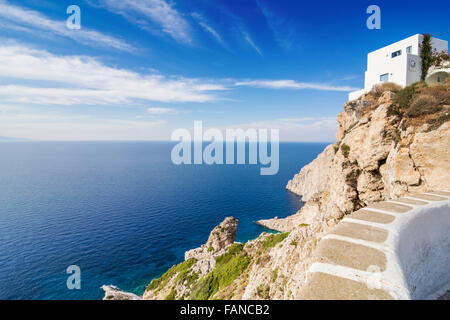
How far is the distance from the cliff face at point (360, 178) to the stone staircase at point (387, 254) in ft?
3.03

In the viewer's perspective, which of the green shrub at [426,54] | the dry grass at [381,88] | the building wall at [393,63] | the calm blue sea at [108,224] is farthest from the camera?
the calm blue sea at [108,224]

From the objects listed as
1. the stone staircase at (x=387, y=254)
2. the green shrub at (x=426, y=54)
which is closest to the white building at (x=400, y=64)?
the green shrub at (x=426, y=54)

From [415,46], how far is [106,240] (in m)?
63.1

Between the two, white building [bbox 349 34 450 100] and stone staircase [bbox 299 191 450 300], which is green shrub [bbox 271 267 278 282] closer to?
stone staircase [bbox 299 191 450 300]

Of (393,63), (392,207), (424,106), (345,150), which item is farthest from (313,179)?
(392,207)

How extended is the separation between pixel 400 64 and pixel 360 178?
50.7ft

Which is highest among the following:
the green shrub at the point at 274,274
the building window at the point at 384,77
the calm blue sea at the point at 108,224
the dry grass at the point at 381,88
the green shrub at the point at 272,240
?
the building window at the point at 384,77

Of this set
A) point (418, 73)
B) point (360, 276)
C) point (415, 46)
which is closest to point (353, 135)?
point (418, 73)

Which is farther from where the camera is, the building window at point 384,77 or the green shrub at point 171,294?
the green shrub at point 171,294

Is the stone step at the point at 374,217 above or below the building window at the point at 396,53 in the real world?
below

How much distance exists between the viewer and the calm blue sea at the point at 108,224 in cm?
3850

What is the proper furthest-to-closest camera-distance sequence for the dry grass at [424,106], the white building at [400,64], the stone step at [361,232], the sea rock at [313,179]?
the sea rock at [313,179] → the white building at [400,64] → the dry grass at [424,106] → the stone step at [361,232]

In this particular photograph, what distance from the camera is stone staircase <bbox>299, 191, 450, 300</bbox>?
2824 mm

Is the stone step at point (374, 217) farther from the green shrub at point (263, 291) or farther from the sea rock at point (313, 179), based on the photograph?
the sea rock at point (313, 179)
